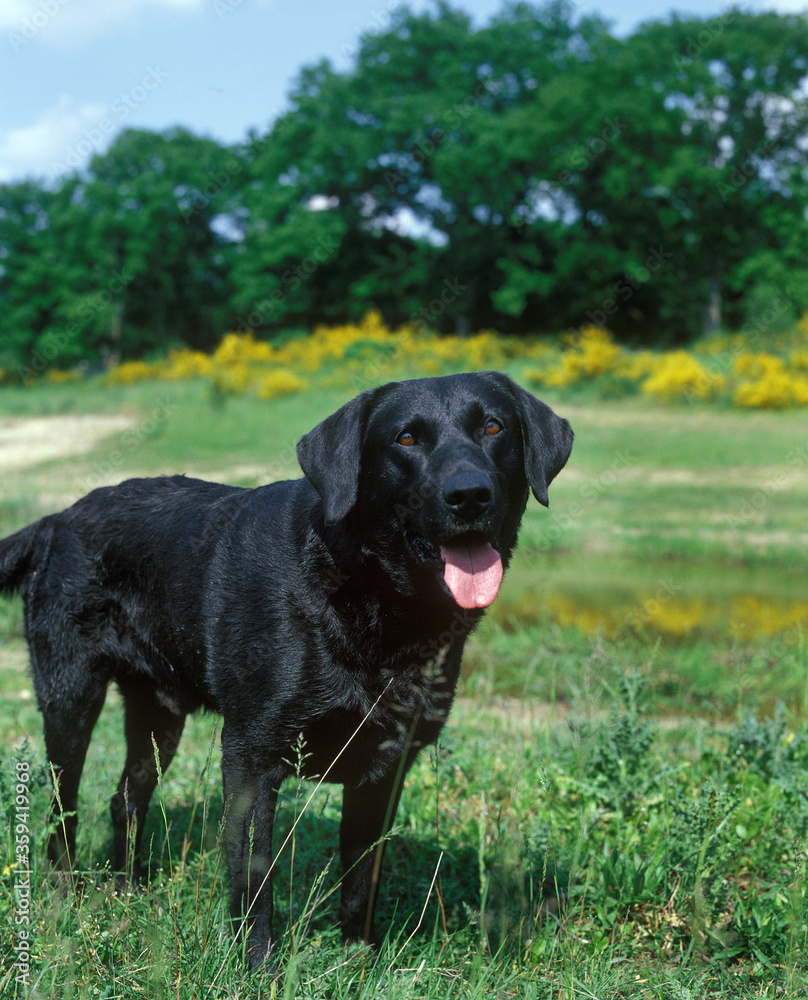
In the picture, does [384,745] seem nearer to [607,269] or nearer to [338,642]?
[338,642]

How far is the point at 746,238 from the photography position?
3133cm

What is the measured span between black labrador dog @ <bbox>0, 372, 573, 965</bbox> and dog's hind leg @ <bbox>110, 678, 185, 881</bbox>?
230 mm

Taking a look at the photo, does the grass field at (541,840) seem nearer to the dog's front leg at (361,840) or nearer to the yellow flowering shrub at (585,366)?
the dog's front leg at (361,840)

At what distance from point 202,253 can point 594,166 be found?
1682 centimetres

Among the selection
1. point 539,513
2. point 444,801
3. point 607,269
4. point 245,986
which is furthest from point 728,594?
point 607,269

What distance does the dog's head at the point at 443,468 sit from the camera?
8.07ft

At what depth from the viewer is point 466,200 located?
32875 mm

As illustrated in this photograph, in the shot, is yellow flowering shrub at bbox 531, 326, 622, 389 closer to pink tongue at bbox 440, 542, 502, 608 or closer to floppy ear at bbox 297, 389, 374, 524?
floppy ear at bbox 297, 389, 374, 524

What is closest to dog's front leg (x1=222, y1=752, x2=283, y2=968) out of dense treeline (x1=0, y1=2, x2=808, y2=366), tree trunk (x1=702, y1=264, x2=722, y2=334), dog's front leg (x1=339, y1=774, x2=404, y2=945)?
dog's front leg (x1=339, y1=774, x2=404, y2=945)

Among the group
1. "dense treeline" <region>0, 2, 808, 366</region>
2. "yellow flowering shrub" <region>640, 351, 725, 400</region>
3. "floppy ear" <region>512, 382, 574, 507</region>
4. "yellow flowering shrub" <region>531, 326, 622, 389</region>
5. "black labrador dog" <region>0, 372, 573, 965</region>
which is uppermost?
"dense treeline" <region>0, 2, 808, 366</region>

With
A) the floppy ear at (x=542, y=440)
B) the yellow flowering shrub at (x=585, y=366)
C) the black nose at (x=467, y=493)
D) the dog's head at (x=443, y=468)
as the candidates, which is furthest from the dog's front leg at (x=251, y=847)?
the yellow flowering shrub at (x=585, y=366)

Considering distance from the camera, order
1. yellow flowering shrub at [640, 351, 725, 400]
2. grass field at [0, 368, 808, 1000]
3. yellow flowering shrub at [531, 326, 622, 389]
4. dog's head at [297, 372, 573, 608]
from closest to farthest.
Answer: grass field at [0, 368, 808, 1000] → dog's head at [297, 372, 573, 608] → yellow flowering shrub at [640, 351, 725, 400] → yellow flowering shrub at [531, 326, 622, 389]

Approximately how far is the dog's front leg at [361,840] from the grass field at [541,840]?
0.10 metres

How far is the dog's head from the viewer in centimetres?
246
